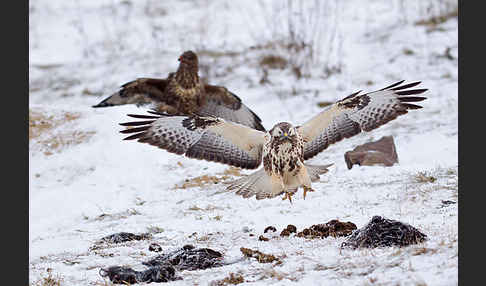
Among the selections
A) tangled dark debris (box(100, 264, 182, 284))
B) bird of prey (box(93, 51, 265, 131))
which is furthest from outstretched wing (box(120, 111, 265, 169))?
bird of prey (box(93, 51, 265, 131))

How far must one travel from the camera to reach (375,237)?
439cm

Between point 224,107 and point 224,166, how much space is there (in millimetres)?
943

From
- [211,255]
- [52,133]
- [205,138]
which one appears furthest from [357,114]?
[52,133]

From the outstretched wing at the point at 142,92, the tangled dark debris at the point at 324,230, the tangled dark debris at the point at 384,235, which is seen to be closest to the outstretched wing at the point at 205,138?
the tangled dark debris at the point at 324,230

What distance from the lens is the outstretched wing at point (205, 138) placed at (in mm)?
5879

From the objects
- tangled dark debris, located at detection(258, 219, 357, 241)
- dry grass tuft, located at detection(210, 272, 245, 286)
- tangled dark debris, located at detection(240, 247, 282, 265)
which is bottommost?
dry grass tuft, located at detection(210, 272, 245, 286)

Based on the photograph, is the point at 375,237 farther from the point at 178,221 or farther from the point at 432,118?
the point at 432,118

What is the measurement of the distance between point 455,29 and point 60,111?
805 cm

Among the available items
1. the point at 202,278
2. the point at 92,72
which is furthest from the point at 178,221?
the point at 92,72

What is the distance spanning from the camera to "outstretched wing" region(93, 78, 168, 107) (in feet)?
28.6

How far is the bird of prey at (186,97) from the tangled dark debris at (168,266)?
3.87 meters

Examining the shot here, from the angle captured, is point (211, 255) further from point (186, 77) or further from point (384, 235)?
point (186, 77)

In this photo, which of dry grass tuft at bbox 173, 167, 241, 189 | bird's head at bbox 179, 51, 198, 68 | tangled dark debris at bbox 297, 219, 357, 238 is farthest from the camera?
bird's head at bbox 179, 51, 198, 68

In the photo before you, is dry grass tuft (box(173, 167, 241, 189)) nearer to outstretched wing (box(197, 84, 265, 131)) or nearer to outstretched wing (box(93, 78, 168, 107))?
outstretched wing (box(197, 84, 265, 131))
